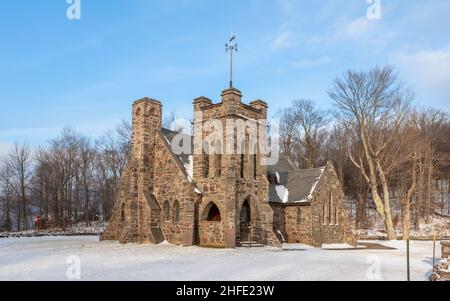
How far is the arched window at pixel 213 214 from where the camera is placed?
874 inches

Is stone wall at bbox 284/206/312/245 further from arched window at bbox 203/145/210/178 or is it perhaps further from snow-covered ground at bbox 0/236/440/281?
snow-covered ground at bbox 0/236/440/281

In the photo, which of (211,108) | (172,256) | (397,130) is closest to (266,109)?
(211,108)

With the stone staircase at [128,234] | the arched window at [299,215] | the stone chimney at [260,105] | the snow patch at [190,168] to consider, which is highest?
the stone chimney at [260,105]

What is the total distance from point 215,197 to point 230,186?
1177 millimetres

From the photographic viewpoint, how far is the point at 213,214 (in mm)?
22688

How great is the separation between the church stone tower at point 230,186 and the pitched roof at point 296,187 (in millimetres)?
2757

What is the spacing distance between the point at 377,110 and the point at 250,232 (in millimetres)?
16310

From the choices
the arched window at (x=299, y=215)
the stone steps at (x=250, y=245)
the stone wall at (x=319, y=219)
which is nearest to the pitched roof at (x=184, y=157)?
the stone steps at (x=250, y=245)

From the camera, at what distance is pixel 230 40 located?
23469 mm

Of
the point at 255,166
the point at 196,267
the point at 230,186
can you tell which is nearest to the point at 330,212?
the point at 255,166

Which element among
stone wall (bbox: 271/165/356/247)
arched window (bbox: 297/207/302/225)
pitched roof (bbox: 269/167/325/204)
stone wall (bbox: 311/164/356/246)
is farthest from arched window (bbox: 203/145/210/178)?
stone wall (bbox: 311/164/356/246)

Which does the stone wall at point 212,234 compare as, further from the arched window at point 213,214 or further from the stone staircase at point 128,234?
the stone staircase at point 128,234

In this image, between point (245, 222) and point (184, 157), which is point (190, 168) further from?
point (245, 222)
